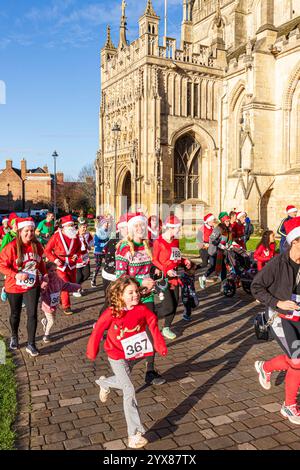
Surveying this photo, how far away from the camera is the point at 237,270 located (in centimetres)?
1077

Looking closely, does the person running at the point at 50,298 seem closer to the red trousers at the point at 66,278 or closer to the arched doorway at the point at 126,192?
the red trousers at the point at 66,278

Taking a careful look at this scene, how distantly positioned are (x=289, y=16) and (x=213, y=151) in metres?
9.68

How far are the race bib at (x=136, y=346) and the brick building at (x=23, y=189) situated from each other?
65.0 metres

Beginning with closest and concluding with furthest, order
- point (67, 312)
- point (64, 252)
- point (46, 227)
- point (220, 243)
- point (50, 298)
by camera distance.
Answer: point (50, 298)
point (64, 252)
point (67, 312)
point (220, 243)
point (46, 227)

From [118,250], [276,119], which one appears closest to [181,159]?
[276,119]

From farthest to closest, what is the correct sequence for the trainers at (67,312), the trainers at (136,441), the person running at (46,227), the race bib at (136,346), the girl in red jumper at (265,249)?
the person running at (46,227) < the girl in red jumper at (265,249) < the trainers at (67,312) < the race bib at (136,346) < the trainers at (136,441)

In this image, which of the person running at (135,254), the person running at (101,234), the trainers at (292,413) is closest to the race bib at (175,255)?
the person running at (135,254)

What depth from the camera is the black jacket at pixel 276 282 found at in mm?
4285

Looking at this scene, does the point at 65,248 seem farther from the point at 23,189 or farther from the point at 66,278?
the point at 23,189

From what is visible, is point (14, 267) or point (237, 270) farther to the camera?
point (237, 270)

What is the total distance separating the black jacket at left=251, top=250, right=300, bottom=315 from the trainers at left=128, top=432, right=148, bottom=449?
1.71 meters

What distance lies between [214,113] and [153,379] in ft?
90.2

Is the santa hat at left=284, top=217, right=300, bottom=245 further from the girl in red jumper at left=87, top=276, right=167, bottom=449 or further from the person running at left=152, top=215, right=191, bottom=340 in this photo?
the person running at left=152, top=215, right=191, bottom=340

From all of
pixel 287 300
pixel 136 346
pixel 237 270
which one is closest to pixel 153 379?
pixel 136 346
